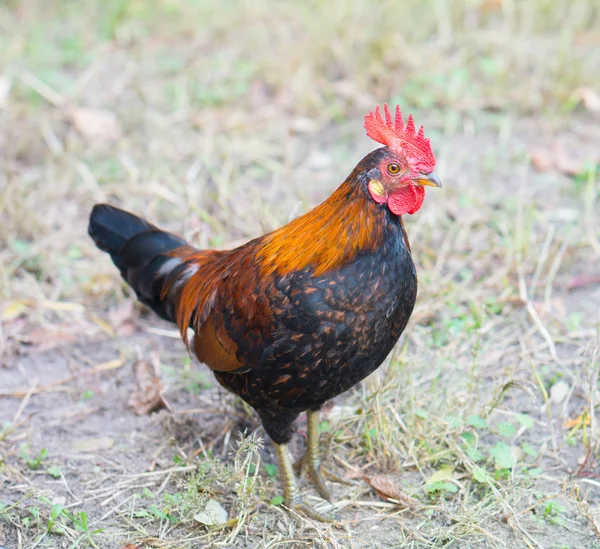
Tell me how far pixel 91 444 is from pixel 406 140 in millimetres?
2043

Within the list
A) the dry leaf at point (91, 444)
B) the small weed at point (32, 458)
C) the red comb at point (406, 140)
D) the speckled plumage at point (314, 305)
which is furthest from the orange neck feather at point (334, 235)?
the small weed at point (32, 458)

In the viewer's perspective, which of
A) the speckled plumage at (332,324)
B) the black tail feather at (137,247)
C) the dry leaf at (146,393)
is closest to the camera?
the speckled plumage at (332,324)

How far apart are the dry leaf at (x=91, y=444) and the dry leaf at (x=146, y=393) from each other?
23 centimetres

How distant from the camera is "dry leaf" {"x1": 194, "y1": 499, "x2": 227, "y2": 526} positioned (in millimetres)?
3158

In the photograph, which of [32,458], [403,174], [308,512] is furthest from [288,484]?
[403,174]

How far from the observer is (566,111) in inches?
233

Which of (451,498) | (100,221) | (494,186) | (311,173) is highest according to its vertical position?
(100,221)

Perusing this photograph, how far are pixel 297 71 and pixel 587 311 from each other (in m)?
3.22

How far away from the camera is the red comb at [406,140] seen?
2.86 metres

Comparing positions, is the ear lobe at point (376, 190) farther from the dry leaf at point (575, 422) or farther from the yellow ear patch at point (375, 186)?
the dry leaf at point (575, 422)

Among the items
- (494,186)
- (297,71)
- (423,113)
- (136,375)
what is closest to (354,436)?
(136,375)

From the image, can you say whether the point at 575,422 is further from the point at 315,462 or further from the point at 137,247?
the point at 137,247

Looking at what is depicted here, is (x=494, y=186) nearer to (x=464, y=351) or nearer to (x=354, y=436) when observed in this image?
(x=464, y=351)

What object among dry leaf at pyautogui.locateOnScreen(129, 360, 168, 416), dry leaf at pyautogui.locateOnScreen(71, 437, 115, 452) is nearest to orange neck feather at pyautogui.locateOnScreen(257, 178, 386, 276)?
dry leaf at pyautogui.locateOnScreen(129, 360, 168, 416)
